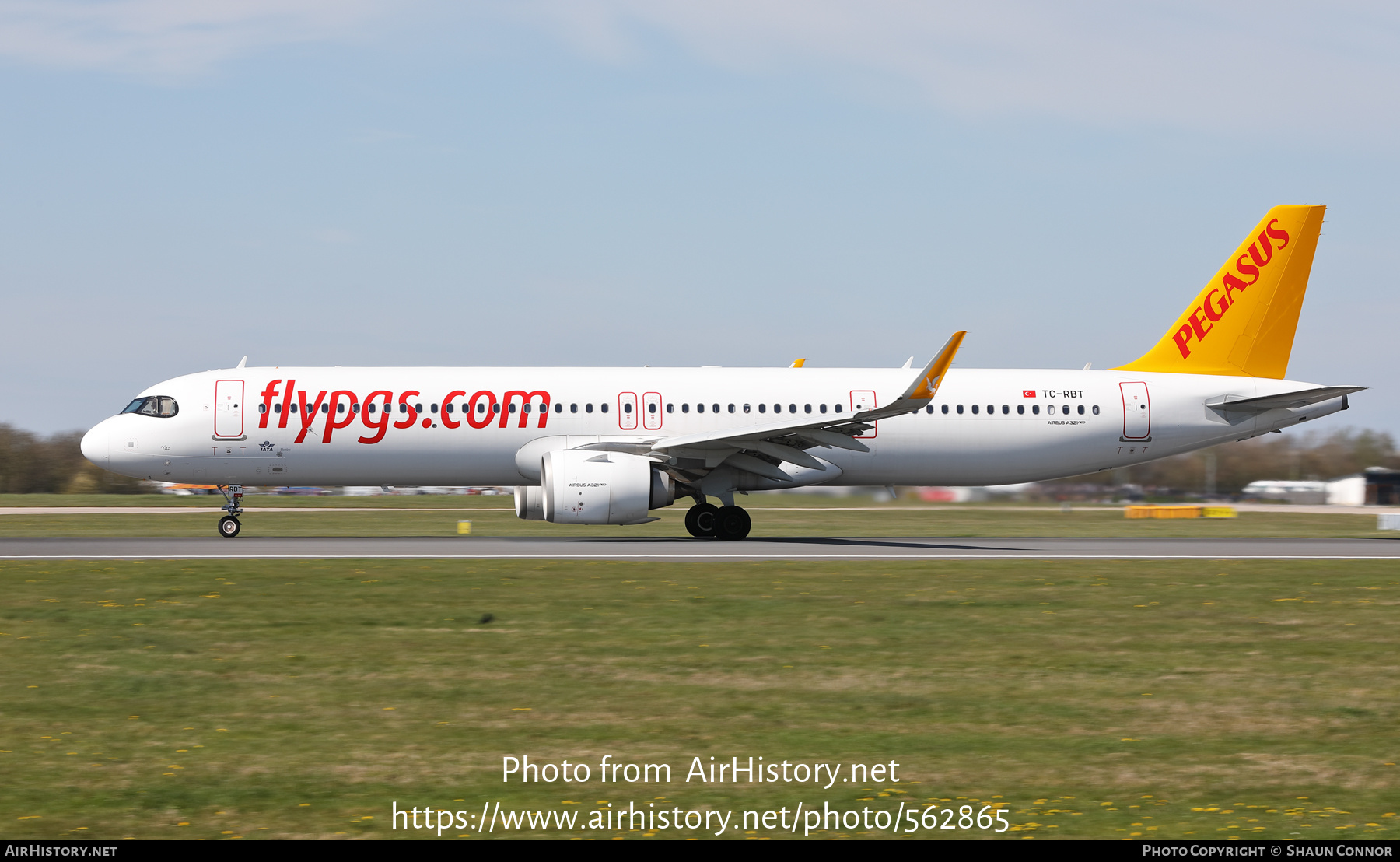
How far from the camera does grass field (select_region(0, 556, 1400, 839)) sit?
762 cm

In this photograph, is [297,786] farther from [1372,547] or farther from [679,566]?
[1372,547]

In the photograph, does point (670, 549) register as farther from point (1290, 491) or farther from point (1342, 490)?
point (1342, 490)

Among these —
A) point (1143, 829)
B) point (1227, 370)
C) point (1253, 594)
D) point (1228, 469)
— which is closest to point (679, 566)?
point (1253, 594)

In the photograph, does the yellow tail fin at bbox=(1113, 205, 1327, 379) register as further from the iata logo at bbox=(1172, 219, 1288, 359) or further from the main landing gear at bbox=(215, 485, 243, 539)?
the main landing gear at bbox=(215, 485, 243, 539)

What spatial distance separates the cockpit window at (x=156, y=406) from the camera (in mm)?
28266

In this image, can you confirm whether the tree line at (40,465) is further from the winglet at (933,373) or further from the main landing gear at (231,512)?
the winglet at (933,373)

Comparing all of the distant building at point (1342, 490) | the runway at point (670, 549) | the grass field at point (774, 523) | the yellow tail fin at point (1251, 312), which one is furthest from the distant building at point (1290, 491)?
the runway at point (670, 549)

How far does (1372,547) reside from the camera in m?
27.4

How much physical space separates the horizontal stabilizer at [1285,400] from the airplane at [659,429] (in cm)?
5

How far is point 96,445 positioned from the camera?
93.2 feet

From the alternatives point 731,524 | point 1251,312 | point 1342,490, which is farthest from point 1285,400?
point 1342,490

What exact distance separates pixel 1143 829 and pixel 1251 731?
9.78ft

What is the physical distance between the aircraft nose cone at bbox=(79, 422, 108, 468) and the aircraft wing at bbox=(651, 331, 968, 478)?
1210cm

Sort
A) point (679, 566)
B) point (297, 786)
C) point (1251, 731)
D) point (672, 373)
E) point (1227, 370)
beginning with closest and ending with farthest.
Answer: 1. point (297, 786)
2. point (1251, 731)
3. point (679, 566)
4. point (672, 373)
5. point (1227, 370)
